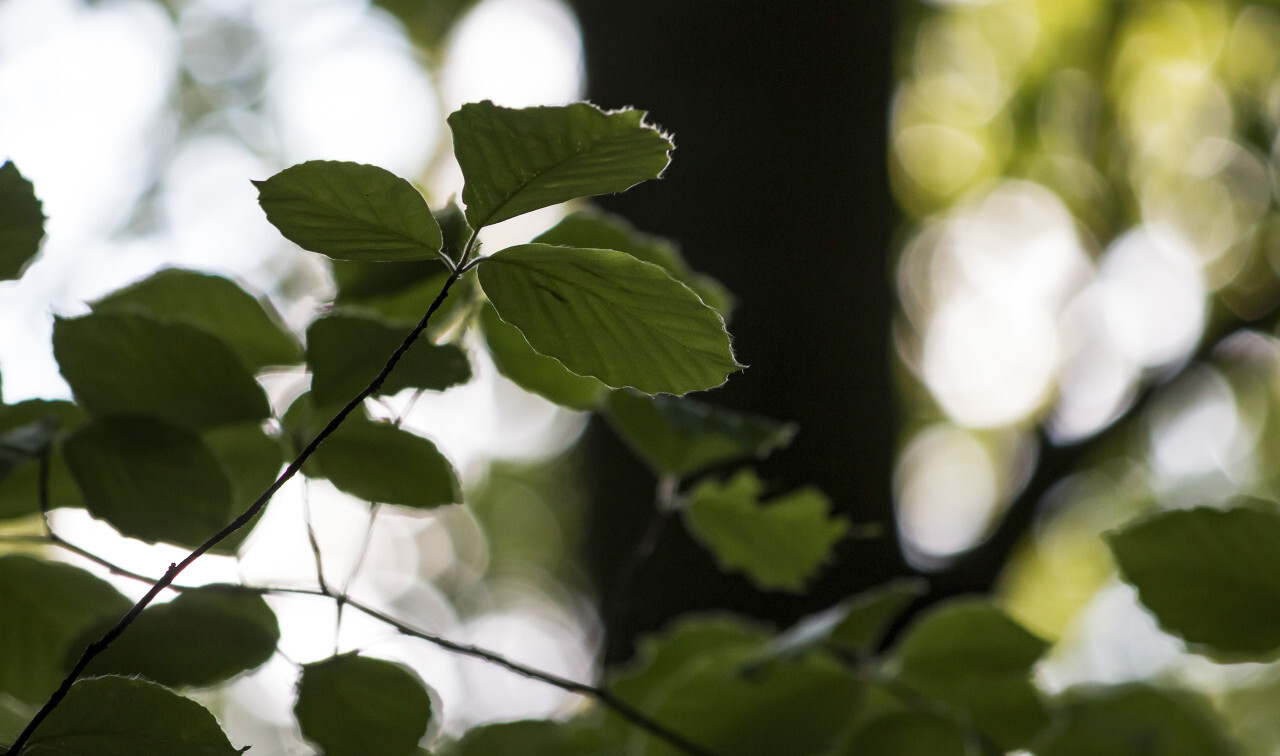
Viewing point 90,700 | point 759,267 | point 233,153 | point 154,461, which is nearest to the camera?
point 90,700

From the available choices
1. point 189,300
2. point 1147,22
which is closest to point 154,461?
point 189,300

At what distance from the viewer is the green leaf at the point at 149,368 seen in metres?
0.46

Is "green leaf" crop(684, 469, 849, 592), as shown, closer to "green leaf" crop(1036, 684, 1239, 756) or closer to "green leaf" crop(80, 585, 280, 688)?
"green leaf" crop(1036, 684, 1239, 756)

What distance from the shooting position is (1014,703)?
0.61 metres

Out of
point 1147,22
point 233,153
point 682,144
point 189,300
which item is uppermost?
point 189,300

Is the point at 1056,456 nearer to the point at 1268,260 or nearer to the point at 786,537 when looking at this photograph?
the point at 786,537

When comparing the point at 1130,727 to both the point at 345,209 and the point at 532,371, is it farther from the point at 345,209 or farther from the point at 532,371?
the point at 345,209

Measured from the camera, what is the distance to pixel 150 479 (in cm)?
47

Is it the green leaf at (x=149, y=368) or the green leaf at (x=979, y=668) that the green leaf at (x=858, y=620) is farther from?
the green leaf at (x=149, y=368)

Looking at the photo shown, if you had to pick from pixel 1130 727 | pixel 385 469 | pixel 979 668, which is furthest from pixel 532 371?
pixel 1130 727

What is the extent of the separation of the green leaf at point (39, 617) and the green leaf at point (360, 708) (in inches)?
5.4

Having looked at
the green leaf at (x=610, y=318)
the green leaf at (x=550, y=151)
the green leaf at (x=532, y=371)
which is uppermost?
the green leaf at (x=550, y=151)

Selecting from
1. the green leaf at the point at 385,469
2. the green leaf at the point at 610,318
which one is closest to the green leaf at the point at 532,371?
the green leaf at the point at 385,469

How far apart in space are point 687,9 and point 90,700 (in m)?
1.23
